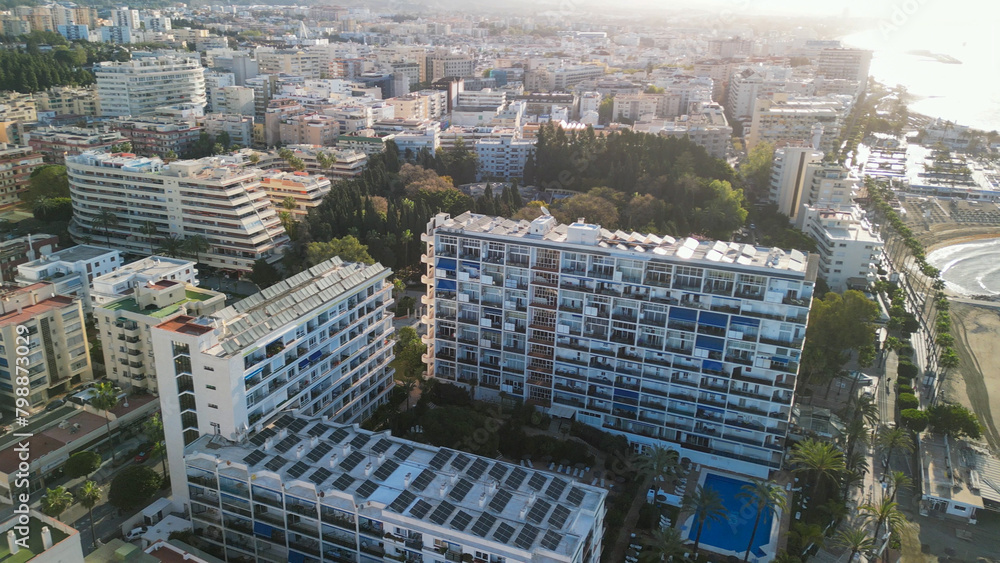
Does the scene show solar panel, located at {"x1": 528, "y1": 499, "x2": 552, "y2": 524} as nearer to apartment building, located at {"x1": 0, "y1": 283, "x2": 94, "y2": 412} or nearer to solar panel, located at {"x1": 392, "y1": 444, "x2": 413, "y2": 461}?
solar panel, located at {"x1": 392, "y1": 444, "x2": 413, "y2": 461}

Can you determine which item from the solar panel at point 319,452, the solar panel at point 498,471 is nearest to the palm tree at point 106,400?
the solar panel at point 319,452

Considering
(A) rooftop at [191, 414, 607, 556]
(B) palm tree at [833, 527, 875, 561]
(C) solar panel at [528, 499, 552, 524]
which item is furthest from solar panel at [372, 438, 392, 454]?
(B) palm tree at [833, 527, 875, 561]

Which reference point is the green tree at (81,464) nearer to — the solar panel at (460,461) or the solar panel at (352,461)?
the solar panel at (352,461)

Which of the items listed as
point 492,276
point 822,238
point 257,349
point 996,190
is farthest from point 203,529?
point 996,190

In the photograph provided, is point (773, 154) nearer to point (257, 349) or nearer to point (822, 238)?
point (822, 238)

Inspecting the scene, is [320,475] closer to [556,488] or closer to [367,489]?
[367,489]

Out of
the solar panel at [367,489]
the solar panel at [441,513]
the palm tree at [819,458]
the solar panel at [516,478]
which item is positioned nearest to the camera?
the solar panel at [441,513]

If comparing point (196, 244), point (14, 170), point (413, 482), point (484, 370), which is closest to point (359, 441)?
point (413, 482)
